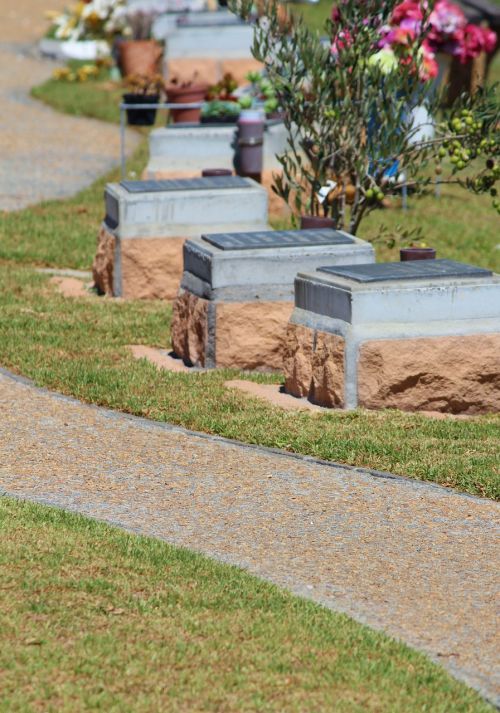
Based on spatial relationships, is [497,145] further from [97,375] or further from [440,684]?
[440,684]

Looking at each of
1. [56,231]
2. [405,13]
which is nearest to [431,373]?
[56,231]

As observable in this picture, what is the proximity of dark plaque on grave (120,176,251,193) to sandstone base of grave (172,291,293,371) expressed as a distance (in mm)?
2433

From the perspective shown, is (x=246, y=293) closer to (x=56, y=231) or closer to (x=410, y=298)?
(x=410, y=298)

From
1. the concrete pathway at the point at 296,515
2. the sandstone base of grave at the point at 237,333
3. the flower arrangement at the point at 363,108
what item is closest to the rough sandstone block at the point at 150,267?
the flower arrangement at the point at 363,108

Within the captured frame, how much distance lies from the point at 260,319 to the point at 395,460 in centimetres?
226

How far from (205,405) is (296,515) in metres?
1.94

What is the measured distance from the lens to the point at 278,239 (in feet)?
32.1

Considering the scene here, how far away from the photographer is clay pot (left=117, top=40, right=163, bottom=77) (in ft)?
84.3

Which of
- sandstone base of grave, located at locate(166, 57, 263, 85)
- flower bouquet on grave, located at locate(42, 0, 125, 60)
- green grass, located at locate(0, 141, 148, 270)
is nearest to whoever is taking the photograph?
green grass, located at locate(0, 141, 148, 270)

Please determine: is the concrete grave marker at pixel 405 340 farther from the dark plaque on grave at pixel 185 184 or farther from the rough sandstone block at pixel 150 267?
the dark plaque on grave at pixel 185 184

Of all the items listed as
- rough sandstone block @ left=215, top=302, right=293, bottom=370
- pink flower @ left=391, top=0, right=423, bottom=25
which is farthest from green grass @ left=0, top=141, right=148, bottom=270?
rough sandstone block @ left=215, top=302, right=293, bottom=370

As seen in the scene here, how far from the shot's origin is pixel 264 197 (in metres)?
11.8

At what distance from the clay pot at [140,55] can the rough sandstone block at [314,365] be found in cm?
1740

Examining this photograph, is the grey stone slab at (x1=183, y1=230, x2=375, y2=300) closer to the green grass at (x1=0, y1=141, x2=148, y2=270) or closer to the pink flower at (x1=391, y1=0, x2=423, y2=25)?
the green grass at (x1=0, y1=141, x2=148, y2=270)
